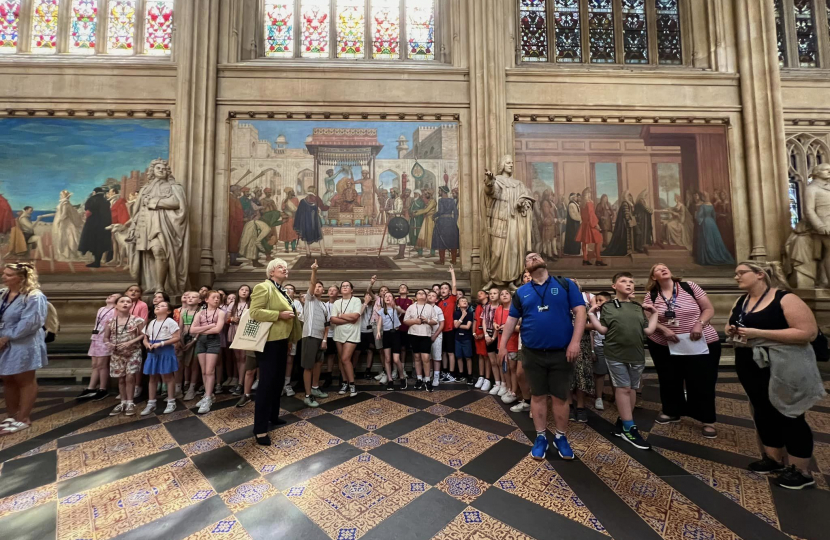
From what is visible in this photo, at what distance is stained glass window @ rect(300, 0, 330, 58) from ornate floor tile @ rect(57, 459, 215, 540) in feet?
31.7

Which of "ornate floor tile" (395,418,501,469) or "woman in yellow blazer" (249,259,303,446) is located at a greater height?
"woman in yellow blazer" (249,259,303,446)

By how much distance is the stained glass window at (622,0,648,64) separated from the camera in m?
Result: 9.34

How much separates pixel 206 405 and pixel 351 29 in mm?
9512

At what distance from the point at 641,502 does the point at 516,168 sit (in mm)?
7336

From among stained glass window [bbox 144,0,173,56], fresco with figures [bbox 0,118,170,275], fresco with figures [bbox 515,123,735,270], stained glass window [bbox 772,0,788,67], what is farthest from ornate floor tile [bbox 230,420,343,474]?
stained glass window [bbox 772,0,788,67]

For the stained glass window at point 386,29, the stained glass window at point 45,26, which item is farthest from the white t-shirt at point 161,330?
the stained glass window at point 45,26

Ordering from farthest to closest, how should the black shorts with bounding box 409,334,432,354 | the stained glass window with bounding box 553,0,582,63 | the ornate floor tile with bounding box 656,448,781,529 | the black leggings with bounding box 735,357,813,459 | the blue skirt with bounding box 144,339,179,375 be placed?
the stained glass window with bounding box 553,0,582,63 → the black shorts with bounding box 409,334,432,354 → the blue skirt with bounding box 144,339,179,375 → the black leggings with bounding box 735,357,813,459 → the ornate floor tile with bounding box 656,448,781,529

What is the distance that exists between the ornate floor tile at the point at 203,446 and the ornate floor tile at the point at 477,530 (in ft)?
7.63

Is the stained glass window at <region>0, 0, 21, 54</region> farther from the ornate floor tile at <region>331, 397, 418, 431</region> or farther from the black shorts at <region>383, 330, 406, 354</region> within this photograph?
the ornate floor tile at <region>331, 397, 418, 431</region>

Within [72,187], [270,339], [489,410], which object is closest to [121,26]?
[72,187]

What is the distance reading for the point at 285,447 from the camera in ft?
10.5

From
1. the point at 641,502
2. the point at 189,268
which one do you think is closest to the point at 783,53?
the point at 641,502

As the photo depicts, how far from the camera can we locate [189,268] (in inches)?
293

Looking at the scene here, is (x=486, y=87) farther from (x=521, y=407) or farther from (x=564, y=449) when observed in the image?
(x=564, y=449)
